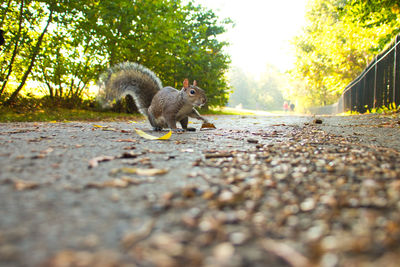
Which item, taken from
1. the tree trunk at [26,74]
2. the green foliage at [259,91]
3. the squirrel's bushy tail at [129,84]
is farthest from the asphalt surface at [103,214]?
the green foliage at [259,91]

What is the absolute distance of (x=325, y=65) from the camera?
21.3 metres

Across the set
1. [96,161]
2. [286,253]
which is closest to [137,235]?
[286,253]

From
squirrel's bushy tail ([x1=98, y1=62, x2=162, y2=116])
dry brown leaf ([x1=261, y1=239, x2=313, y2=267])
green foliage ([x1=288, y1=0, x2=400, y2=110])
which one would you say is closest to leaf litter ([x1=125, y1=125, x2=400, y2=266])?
dry brown leaf ([x1=261, y1=239, x2=313, y2=267])

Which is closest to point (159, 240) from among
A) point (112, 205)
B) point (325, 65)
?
point (112, 205)

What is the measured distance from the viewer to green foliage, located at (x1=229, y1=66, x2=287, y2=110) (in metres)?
72.0

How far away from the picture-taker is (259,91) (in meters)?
74.9

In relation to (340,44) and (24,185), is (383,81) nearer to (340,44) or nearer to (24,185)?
(24,185)

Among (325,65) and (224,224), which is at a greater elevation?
A: (325,65)

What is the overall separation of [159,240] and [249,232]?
0.24m

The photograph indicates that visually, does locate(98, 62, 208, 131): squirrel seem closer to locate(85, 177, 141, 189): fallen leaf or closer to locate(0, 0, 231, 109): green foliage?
locate(85, 177, 141, 189): fallen leaf

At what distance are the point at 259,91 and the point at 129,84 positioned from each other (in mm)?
73299

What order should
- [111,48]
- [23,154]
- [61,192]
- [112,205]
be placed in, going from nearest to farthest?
1. [112,205]
2. [61,192]
3. [23,154]
4. [111,48]

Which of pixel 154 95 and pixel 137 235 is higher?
pixel 154 95

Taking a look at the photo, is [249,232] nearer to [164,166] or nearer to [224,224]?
[224,224]
